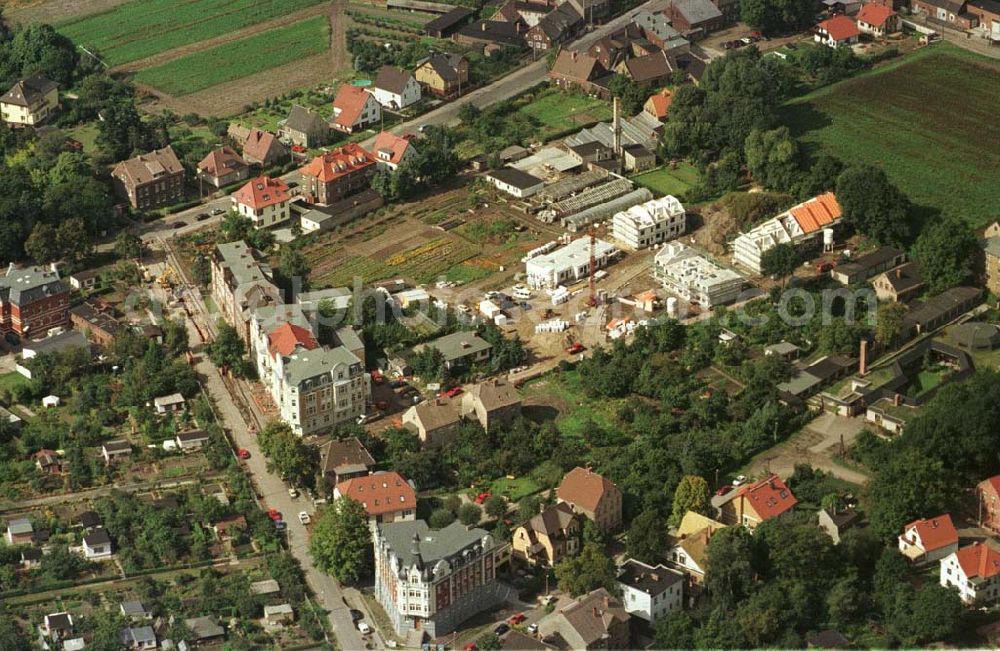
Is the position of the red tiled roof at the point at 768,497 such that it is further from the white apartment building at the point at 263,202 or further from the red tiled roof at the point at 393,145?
the red tiled roof at the point at 393,145

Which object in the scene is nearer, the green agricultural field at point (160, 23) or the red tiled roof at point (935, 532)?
the red tiled roof at point (935, 532)

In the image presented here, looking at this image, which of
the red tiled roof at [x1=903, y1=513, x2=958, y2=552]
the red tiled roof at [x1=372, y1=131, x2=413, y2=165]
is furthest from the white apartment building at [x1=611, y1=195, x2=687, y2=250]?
the red tiled roof at [x1=903, y1=513, x2=958, y2=552]

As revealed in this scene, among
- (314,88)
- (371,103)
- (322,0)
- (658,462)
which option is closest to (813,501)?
(658,462)

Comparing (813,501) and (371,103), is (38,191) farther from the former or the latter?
(813,501)

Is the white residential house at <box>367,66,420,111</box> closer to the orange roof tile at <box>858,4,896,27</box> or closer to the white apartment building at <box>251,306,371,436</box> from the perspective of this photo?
the orange roof tile at <box>858,4,896,27</box>

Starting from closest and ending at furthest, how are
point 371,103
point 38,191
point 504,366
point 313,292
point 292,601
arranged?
point 292,601, point 504,366, point 313,292, point 38,191, point 371,103

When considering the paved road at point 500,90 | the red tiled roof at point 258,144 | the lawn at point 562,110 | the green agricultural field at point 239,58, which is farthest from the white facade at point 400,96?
the green agricultural field at point 239,58
